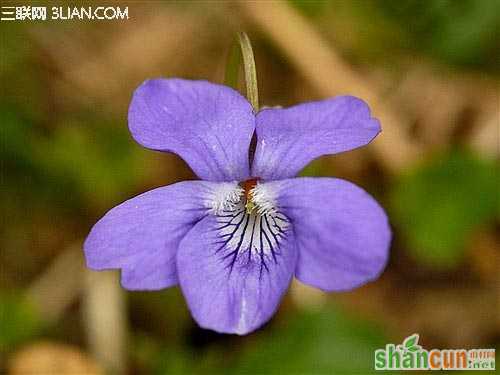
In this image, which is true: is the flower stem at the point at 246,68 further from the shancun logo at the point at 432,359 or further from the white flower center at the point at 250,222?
the shancun logo at the point at 432,359

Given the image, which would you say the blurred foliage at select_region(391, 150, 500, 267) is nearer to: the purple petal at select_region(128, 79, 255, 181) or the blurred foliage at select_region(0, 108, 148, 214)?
the blurred foliage at select_region(0, 108, 148, 214)

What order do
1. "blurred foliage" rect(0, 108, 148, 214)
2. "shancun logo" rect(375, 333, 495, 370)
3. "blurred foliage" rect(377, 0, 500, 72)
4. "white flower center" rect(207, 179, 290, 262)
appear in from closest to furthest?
"white flower center" rect(207, 179, 290, 262)
"shancun logo" rect(375, 333, 495, 370)
"blurred foliage" rect(377, 0, 500, 72)
"blurred foliage" rect(0, 108, 148, 214)

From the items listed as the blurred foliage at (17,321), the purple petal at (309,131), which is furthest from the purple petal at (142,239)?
the blurred foliage at (17,321)

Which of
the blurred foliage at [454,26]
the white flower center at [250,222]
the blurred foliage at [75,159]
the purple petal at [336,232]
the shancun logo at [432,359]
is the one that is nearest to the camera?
the purple petal at [336,232]

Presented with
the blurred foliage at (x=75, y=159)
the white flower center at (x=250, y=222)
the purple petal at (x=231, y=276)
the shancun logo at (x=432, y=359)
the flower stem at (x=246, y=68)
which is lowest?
the shancun logo at (x=432, y=359)

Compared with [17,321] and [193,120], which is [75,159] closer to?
[17,321]

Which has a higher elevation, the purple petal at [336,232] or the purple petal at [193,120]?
the purple petal at [193,120]

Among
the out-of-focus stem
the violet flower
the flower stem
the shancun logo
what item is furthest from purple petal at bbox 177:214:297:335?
the out-of-focus stem
